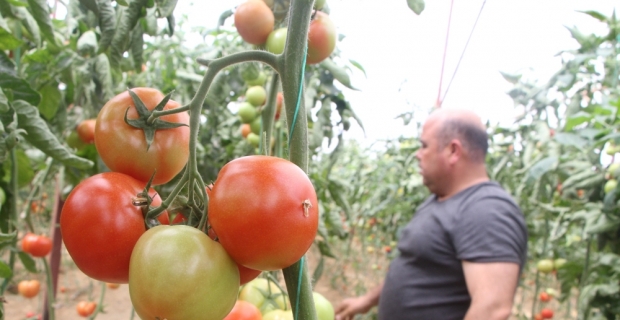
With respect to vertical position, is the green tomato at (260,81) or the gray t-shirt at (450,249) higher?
the green tomato at (260,81)

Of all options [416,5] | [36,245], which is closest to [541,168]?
[416,5]

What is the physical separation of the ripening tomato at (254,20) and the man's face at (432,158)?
1114mm

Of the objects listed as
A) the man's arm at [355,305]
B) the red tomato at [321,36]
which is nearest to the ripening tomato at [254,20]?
the red tomato at [321,36]

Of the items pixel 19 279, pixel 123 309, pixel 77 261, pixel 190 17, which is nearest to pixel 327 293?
pixel 123 309

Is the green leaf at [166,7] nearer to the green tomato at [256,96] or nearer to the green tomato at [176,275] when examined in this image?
the green tomato at [176,275]

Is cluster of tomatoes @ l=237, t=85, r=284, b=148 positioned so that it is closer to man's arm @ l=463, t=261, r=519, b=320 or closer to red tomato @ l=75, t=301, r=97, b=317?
man's arm @ l=463, t=261, r=519, b=320

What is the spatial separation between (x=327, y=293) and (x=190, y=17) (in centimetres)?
288

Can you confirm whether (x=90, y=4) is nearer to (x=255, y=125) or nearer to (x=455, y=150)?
(x=255, y=125)

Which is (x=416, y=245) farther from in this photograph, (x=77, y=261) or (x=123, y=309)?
(x=123, y=309)

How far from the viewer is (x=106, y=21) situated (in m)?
0.71

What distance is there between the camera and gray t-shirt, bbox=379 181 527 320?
56.3 inches

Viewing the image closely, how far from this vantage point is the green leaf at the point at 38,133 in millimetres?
643

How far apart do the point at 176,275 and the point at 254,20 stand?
0.59 meters

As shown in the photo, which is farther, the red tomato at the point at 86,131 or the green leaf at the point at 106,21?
the red tomato at the point at 86,131
